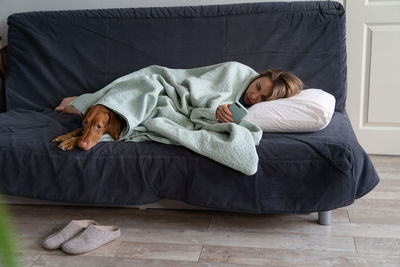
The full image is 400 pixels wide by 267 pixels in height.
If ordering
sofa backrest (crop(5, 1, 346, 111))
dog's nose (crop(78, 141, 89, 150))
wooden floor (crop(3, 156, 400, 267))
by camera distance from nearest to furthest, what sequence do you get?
wooden floor (crop(3, 156, 400, 267)) → dog's nose (crop(78, 141, 89, 150)) → sofa backrest (crop(5, 1, 346, 111))

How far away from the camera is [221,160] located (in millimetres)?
1608

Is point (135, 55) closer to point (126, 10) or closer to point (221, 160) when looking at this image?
point (126, 10)

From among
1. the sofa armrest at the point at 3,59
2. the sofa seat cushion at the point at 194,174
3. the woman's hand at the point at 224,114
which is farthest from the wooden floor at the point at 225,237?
the sofa armrest at the point at 3,59

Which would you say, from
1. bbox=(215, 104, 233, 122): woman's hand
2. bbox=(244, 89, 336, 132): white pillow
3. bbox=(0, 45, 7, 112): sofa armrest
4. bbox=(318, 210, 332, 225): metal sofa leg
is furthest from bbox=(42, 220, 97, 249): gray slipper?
bbox=(0, 45, 7, 112): sofa armrest

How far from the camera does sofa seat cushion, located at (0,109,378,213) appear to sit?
5.36ft

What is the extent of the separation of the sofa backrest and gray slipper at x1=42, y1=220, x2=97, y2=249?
0.90 m

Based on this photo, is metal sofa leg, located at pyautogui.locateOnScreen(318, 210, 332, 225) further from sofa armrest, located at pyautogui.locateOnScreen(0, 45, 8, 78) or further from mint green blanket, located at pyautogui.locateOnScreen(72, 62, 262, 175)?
sofa armrest, located at pyautogui.locateOnScreen(0, 45, 8, 78)

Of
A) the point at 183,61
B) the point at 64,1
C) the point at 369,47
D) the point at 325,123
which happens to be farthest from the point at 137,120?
the point at 369,47

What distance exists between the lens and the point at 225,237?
1.72 metres

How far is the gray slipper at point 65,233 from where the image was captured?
166 centimetres

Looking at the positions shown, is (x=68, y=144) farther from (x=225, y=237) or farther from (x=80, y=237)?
(x=225, y=237)

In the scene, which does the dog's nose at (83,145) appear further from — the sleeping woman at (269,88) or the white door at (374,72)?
the white door at (374,72)

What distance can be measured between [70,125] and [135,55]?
552 millimetres

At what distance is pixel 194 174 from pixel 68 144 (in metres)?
0.54
